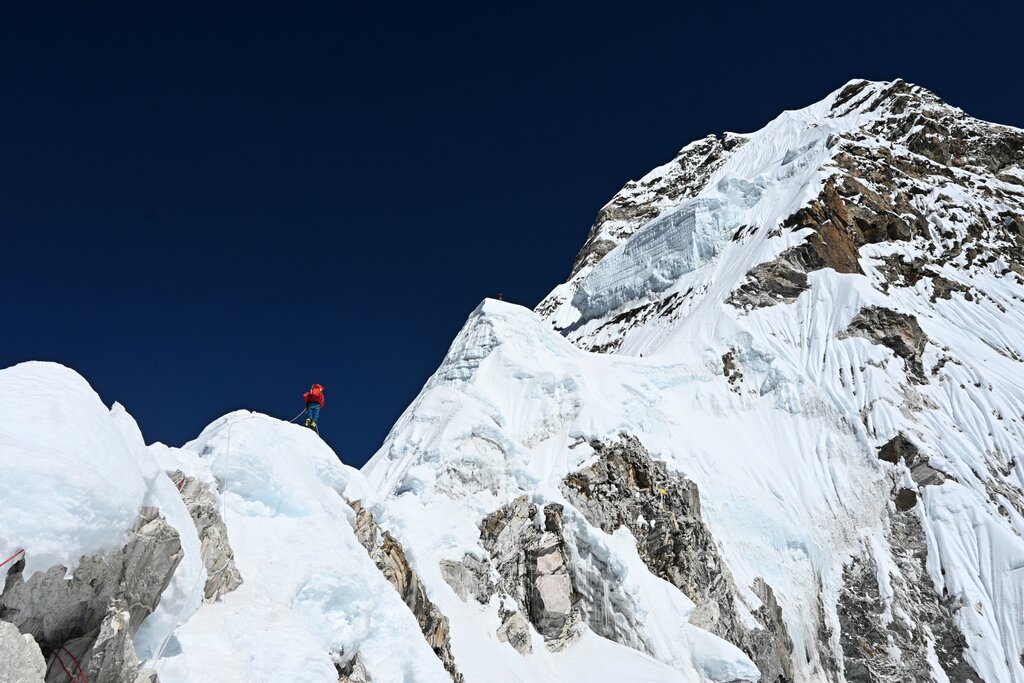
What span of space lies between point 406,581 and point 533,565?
606cm

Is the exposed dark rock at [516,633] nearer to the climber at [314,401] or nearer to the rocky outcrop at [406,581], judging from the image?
the rocky outcrop at [406,581]

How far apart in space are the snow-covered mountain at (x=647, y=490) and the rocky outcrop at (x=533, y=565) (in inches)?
2.8

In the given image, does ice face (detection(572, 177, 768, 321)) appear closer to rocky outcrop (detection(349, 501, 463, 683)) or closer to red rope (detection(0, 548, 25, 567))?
rocky outcrop (detection(349, 501, 463, 683))

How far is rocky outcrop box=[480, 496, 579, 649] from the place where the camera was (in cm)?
1638

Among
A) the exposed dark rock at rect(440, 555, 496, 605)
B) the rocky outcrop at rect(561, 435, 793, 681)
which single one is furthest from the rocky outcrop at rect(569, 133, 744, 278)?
the exposed dark rock at rect(440, 555, 496, 605)

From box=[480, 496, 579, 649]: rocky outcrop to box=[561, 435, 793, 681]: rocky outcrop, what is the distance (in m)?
3.45

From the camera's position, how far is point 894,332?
117 ft

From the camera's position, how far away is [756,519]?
89.8 ft

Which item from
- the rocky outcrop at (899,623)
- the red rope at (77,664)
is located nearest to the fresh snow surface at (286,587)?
the red rope at (77,664)

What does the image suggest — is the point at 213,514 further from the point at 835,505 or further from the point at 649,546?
the point at 835,505

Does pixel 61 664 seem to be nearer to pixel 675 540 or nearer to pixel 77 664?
pixel 77 664

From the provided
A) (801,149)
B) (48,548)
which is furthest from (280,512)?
(801,149)

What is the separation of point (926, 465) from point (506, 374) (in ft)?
60.9

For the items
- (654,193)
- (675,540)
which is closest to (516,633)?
(675,540)
